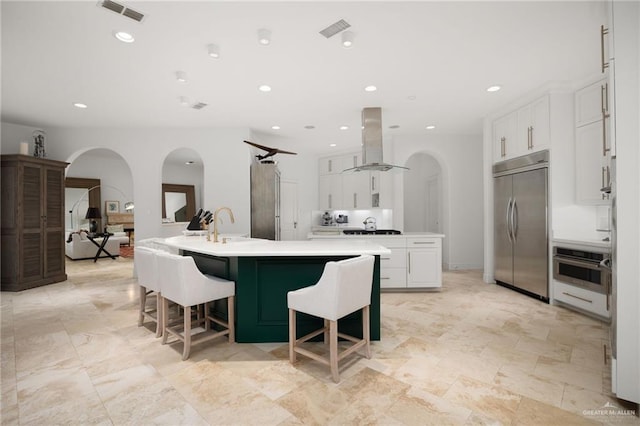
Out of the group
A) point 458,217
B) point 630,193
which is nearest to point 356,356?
point 630,193

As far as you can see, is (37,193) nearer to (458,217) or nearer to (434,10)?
(434,10)

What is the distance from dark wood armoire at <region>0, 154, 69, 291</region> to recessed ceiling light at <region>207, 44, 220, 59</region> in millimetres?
3949

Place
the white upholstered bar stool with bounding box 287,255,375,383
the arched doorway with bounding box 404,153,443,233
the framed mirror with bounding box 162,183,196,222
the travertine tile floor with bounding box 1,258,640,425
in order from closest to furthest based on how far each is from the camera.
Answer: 1. the travertine tile floor with bounding box 1,258,640,425
2. the white upholstered bar stool with bounding box 287,255,375,383
3. the arched doorway with bounding box 404,153,443,233
4. the framed mirror with bounding box 162,183,196,222

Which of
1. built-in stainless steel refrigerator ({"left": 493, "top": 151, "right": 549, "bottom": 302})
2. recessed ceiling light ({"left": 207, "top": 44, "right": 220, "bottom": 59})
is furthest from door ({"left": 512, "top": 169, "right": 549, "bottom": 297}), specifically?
recessed ceiling light ({"left": 207, "top": 44, "right": 220, "bottom": 59})

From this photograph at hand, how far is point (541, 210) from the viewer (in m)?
3.94

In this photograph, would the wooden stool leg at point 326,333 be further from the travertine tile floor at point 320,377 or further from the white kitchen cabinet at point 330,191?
the white kitchen cabinet at point 330,191

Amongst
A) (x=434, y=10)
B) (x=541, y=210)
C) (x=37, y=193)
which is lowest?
(x=541, y=210)

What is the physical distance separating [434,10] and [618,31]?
1.13 m

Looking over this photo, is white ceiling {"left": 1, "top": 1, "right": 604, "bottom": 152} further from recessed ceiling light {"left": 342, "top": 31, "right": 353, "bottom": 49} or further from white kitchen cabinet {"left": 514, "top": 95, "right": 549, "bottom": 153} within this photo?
white kitchen cabinet {"left": 514, "top": 95, "right": 549, "bottom": 153}

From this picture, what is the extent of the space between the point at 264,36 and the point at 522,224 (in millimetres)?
3991

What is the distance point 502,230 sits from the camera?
4.57 meters

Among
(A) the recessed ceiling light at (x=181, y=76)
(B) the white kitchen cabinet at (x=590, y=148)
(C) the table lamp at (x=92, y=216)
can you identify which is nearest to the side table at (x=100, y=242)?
(C) the table lamp at (x=92, y=216)

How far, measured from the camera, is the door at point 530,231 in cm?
391

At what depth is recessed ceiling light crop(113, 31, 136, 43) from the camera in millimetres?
2594
